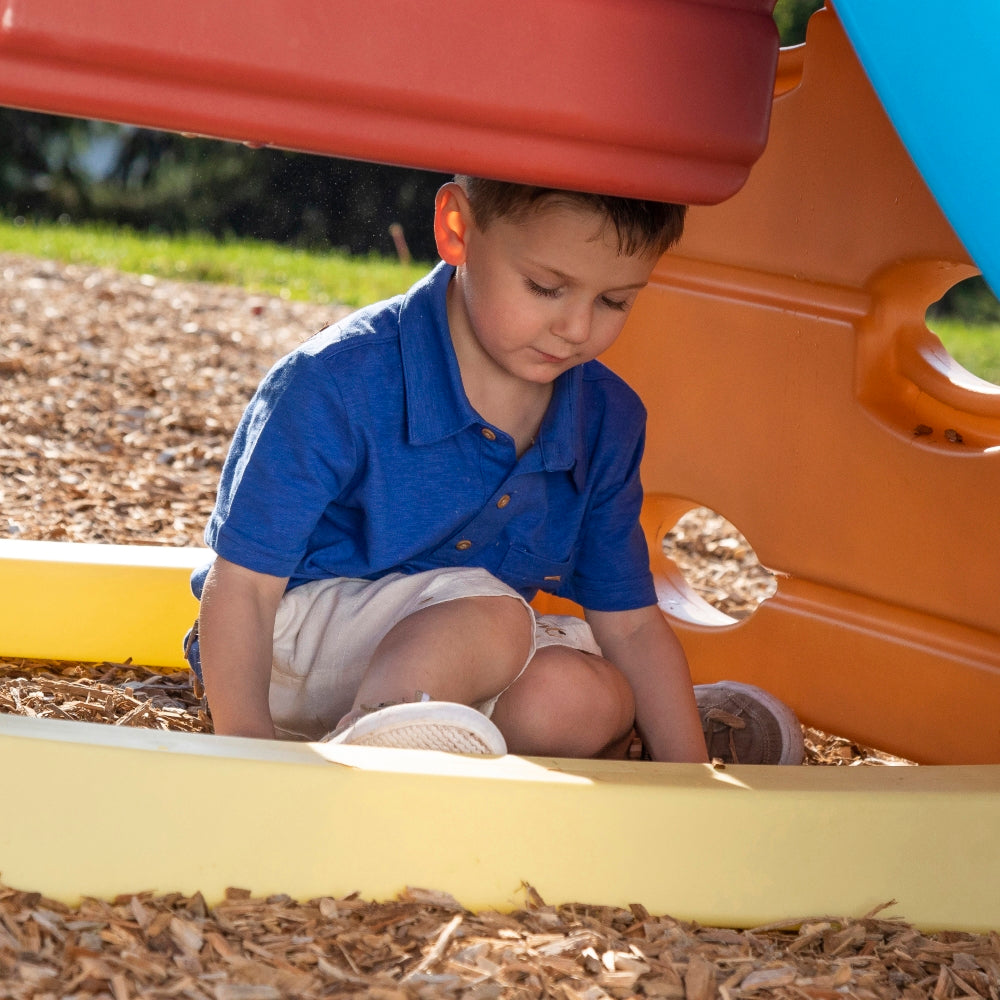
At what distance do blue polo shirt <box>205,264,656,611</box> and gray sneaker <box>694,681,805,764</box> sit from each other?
0.63 ft

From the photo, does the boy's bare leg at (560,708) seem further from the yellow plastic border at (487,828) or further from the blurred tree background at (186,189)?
the blurred tree background at (186,189)

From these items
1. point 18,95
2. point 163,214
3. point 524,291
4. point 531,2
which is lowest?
point 163,214

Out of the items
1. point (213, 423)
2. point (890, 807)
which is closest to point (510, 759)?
point (890, 807)

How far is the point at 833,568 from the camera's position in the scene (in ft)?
6.21

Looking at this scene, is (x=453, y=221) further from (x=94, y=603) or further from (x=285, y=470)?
(x=94, y=603)

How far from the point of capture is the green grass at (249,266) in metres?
5.82

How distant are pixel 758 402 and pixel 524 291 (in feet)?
2.09

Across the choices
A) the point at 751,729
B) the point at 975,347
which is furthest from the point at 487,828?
the point at 975,347

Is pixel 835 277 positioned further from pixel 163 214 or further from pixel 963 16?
pixel 163 214

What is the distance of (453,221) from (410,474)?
0.27 m

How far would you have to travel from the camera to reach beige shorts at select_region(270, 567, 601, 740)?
1541 mm

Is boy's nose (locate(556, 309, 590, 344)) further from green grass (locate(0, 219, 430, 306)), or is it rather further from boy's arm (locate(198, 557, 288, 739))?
green grass (locate(0, 219, 430, 306))

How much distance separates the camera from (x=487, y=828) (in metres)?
Result: 1.21

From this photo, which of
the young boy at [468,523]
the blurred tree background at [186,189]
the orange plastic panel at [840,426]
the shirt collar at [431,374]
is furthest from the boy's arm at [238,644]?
the blurred tree background at [186,189]
